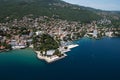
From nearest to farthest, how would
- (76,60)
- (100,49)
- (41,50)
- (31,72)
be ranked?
(31,72)
(76,60)
(41,50)
(100,49)

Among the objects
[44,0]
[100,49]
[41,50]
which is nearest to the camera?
[41,50]

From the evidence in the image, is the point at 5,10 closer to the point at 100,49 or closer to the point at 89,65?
the point at 100,49

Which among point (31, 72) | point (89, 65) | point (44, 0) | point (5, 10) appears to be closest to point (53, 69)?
point (31, 72)

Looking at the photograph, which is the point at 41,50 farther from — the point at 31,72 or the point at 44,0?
the point at 44,0

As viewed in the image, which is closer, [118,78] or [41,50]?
[118,78]

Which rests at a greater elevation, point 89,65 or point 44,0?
point 44,0

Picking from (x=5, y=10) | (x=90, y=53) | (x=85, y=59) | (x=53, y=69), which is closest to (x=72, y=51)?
(x=90, y=53)
